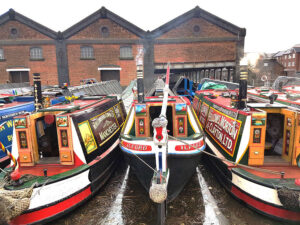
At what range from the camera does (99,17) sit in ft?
77.5

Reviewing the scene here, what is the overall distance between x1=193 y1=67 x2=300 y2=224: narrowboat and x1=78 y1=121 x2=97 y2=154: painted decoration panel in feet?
10.8

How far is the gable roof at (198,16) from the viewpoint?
76.7 ft

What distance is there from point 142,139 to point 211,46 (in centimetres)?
2150

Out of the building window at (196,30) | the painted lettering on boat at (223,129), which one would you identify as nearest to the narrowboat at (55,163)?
the painted lettering on boat at (223,129)

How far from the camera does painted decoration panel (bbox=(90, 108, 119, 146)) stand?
21.8ft

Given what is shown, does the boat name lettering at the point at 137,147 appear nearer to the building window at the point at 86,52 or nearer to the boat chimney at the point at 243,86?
the boat chimney at the point at 243,86

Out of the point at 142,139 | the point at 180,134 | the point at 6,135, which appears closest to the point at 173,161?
the point at 142,139

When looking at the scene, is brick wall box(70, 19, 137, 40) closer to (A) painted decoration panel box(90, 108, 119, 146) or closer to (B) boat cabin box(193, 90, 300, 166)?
(A) painted decoration panel box(90, 108, 119, 146)

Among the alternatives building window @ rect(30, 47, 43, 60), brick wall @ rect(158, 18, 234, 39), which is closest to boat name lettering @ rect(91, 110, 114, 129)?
brick wall @ rect(158, 18, 234, 39)

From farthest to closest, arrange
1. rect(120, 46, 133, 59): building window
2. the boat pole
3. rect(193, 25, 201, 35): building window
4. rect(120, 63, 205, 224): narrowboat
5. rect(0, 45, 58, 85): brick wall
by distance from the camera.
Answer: rect(120, 46, 133, 59): building window
rect(0, 45, 58, 85): brick wall
rect(193, 25, 201, 35): building window
rect(120, 63, 205, 224): narrowboat
the boat pole

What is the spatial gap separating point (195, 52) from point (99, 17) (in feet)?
37.0

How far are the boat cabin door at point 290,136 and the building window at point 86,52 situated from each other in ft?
73.1

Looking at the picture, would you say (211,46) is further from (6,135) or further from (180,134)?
(6,135)

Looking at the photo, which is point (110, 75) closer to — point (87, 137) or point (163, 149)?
point (87, 137)
